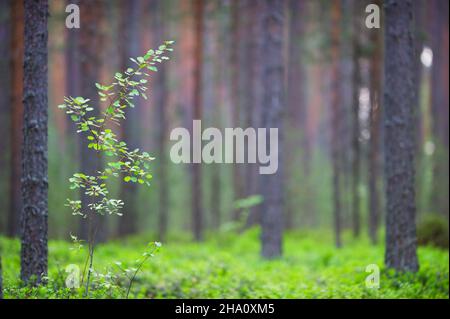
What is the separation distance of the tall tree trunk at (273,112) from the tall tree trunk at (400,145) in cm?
324

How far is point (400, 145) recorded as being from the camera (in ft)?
27.4

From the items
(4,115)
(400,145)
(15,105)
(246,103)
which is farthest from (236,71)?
(400,145)

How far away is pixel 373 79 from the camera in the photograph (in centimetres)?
1544

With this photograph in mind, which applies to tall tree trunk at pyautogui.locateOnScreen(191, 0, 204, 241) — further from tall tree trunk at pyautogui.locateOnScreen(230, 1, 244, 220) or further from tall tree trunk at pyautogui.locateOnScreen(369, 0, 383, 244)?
tall tree trunk at pyautogui.locateOnScreen(369, 0, 383, 244)

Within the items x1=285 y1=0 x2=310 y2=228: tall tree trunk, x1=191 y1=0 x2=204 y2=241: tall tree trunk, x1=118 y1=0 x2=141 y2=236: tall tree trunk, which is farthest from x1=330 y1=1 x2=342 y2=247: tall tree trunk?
x1=118 y1=0 x2=141 y2=236: tall tree trunk

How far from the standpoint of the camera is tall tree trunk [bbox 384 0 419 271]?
8312mm

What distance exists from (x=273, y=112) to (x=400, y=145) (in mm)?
3641

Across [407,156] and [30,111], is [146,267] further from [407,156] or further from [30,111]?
[407,156]

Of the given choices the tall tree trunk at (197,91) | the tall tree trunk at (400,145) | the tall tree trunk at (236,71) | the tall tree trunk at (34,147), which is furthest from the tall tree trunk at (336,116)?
the tall tree trunk at (34,147)

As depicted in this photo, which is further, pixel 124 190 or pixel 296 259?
pixel 124 190

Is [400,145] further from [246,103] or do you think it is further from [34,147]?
[246,103]

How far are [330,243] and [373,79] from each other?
6.13 metres

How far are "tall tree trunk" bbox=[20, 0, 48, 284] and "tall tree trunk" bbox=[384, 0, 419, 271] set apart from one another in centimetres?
598
